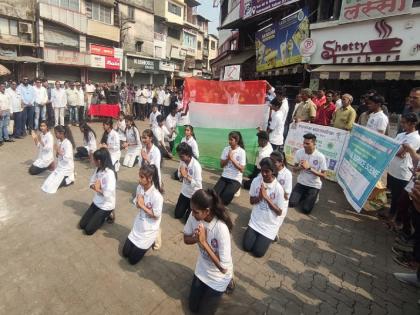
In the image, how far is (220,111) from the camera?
8703 mm

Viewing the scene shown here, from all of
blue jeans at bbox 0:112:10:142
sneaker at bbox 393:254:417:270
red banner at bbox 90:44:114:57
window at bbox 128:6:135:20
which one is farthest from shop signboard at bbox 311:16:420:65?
window at bbox 128:6:135:20

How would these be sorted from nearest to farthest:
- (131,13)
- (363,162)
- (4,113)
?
(363,162) → (4,113) → (131,13)

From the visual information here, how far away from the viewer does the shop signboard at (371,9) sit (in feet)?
35.6

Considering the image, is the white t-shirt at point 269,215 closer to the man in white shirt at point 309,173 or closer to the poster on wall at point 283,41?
the man in white shirt at point 309,173

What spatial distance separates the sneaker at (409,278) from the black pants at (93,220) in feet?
14.8

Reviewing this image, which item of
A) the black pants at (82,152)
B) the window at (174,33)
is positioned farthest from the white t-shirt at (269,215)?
the window at (174,33)

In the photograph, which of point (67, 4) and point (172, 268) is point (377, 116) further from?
point (67, 4)

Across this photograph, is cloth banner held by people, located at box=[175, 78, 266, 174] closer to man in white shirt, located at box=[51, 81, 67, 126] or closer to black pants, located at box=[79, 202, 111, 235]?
black pants, located at box=[79, 202, 111, 235]

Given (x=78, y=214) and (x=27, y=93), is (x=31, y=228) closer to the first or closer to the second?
(x=78, y=214)

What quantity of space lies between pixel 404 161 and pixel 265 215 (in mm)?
2732

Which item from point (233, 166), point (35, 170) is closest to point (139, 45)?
point (35, 170)

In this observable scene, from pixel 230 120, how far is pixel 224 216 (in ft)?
18.6

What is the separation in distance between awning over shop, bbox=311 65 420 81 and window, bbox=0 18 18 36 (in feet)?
72.8

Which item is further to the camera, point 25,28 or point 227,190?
point 25,28
